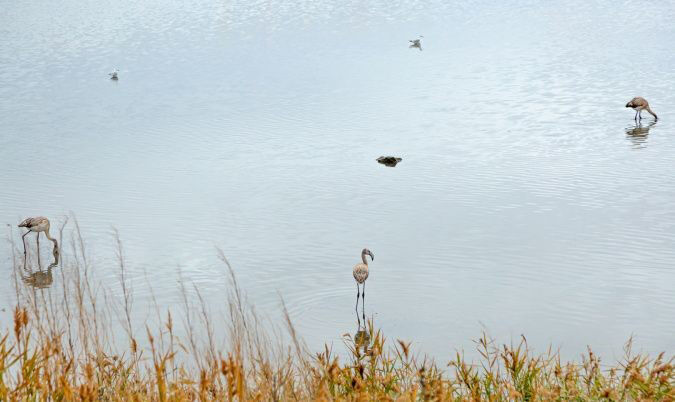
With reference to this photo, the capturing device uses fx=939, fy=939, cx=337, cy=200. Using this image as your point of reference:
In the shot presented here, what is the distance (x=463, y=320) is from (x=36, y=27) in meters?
30.2

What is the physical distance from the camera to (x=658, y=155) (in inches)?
619

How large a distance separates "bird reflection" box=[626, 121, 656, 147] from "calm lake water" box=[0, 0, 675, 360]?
0.07 m

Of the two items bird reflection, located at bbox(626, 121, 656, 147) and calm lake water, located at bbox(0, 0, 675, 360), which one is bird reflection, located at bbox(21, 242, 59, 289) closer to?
calm lake water, located at bbox(0, 0, 675, 360)

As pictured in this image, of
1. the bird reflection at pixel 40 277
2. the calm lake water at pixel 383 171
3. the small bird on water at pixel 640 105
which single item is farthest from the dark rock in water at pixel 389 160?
the bird reflection at pixel 40 277

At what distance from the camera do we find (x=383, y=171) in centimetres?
1540

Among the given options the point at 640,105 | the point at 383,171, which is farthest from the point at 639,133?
the point at 383,171

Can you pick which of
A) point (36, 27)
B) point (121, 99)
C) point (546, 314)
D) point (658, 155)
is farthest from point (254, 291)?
point (36, 27)

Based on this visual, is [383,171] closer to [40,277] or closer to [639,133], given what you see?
[639,133]

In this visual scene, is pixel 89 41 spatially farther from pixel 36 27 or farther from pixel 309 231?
pixel 309 231

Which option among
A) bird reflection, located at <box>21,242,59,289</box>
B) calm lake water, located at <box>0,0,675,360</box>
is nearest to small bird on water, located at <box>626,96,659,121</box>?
calm lake water, located at <box>0,0,675,360</box>

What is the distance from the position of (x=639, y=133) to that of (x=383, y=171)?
17.2 feet

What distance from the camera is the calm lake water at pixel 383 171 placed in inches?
399

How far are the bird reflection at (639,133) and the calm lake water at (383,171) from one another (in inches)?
2.7

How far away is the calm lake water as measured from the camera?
33.2 ft
